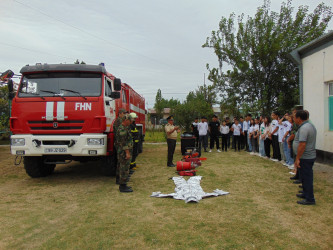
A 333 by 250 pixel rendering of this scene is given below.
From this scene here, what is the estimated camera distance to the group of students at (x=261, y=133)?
879 cm

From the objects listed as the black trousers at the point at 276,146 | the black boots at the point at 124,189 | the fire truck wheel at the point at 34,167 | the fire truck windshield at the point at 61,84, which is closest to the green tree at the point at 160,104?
the black trousers at the point at 276,146

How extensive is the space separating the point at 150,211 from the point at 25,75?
476 centimetres

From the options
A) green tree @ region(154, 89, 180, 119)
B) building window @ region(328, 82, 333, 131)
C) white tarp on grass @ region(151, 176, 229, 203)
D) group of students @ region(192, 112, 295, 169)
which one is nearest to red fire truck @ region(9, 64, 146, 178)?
white tarp on grass @ region(151, 176, 229, 203)

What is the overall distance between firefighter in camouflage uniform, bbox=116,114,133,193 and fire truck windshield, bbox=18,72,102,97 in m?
1.13

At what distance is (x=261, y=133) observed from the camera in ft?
35.6

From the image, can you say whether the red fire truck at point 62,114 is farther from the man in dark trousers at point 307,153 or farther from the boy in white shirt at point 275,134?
the boy in white shirt at point 275,134

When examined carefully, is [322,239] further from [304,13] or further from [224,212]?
[304,13]

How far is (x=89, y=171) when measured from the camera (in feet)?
28.5

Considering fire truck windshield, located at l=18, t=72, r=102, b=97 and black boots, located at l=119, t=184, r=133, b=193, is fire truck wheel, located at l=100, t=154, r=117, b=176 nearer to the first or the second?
black boots, located at l=119, t=184, r=133, b=193

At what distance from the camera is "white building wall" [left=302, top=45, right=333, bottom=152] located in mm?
9023

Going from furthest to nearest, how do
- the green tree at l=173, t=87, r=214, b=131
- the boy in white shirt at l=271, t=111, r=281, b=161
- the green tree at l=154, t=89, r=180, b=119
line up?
the green tree at l=154, t=89, r=180, b=119
the green tree at l=173, t=87, r=214, b=131
the boy in white shirt at l=271, t=111, r=281, b=161

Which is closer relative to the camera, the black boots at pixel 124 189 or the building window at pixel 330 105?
the black boots at pixel 124 189

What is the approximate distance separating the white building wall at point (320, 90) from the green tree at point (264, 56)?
460 centimetres

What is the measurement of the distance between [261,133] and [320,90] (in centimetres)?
259
